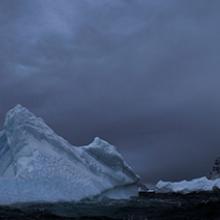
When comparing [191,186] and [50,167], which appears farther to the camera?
[191,186]

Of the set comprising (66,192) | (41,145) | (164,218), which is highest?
(41,145)

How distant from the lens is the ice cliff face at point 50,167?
26.2 m

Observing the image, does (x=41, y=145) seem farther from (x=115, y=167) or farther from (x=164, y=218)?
(x=164, y=218)

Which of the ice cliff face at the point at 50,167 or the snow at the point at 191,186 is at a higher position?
the snow at the point at 191,186

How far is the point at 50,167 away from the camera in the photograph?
1081 inches

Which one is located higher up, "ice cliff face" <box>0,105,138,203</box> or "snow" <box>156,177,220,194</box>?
"snow" <box>156,177,220,194</box>

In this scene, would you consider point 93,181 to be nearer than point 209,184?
Yes

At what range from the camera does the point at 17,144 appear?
29.3 metres

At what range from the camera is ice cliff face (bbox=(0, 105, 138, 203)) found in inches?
1031

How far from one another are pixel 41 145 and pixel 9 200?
4.42m

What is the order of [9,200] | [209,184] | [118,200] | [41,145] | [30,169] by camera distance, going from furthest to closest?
[209,184]
[118,200]
[41,145]
[30,169]
[9,200]

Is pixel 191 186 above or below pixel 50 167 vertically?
above

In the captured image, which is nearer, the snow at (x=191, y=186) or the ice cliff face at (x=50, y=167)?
the ice cliff face at (x=50, y=167)

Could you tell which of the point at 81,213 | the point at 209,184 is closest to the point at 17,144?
the point at 81,213
